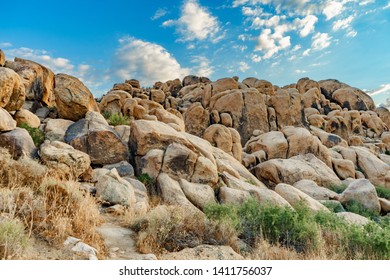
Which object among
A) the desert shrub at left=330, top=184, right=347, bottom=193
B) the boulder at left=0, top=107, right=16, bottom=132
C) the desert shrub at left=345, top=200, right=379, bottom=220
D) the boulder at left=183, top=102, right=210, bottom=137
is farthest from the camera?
the boulder at left=183, top=102, right=210, bottom=137

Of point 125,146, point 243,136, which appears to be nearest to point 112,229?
point 125,146

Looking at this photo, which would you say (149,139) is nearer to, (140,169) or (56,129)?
(140,169)

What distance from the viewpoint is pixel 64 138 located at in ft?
48.6

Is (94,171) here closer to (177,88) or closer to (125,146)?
(125,146)

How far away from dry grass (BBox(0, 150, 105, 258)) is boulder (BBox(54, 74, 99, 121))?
8.21m

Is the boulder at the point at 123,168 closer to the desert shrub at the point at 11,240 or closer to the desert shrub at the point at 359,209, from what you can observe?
the desert shrub at the point at 11,240

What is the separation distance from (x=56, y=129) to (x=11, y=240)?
11090 mm

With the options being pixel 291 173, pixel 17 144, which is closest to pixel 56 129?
pixel 17 144

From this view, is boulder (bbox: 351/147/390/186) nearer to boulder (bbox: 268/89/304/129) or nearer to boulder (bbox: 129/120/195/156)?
boulder (bbox: 268/89/304/129)

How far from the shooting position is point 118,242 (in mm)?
7262

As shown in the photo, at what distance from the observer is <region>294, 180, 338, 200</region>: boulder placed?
20.0m

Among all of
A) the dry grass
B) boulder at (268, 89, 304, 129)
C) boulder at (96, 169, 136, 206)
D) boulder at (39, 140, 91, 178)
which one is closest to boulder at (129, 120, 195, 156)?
boulder at (39, 140, 91, 178)

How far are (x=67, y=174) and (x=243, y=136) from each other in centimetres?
2862
